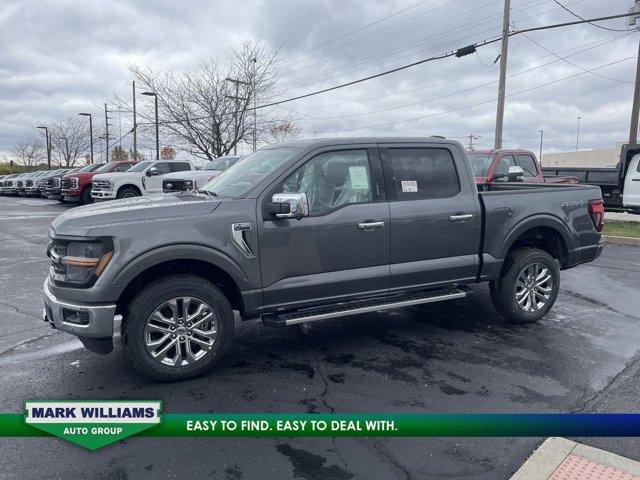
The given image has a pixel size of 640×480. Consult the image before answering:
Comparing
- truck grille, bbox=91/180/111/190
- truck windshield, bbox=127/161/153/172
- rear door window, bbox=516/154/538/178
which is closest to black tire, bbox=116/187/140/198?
truck grille, bbox=91/180/111/190

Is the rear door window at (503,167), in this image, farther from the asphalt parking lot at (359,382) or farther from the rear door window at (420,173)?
the rear door window at (420,173)

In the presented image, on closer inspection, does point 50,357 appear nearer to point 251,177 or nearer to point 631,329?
point 251,177

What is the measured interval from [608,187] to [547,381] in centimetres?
1324

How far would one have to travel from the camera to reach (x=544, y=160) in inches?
3292

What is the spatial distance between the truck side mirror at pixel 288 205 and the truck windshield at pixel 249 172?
1.12 ft

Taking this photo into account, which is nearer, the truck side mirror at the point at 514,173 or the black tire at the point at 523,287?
the black tire at the point at 523,287

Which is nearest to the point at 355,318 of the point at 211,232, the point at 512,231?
the point at 512,231

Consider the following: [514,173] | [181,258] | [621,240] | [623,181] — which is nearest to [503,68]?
[623,181]

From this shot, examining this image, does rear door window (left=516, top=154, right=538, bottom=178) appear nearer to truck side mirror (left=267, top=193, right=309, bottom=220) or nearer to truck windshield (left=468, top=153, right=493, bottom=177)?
truck windshield (left=468, top=153, right=493, bottom=177)

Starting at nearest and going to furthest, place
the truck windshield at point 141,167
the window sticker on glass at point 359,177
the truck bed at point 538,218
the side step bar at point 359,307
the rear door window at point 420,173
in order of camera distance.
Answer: the side step bar at point 359,307 < the window sticker on glass at point 359,177 < the rear door window at point 420,173 < the truck bed at point 538,218 < the truck windshield at point 141,167

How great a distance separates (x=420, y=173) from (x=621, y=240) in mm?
8645

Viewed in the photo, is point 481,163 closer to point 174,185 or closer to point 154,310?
point 174,185

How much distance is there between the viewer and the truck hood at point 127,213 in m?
3.82

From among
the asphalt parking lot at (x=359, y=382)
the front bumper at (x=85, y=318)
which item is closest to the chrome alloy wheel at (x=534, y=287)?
the asphalt parking lot at (x=359, y=382)
